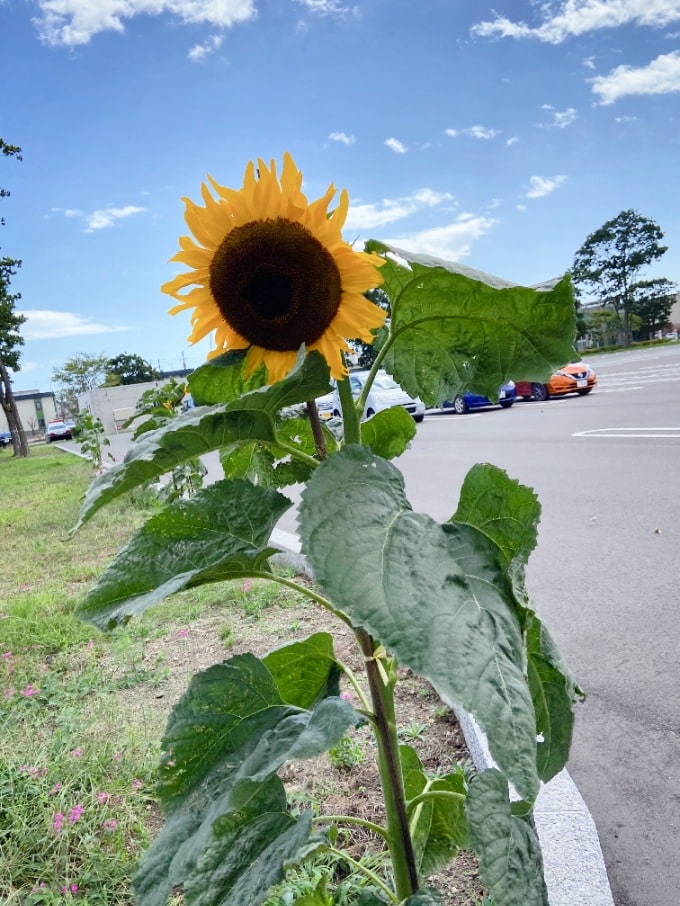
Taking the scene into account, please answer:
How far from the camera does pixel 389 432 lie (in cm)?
105

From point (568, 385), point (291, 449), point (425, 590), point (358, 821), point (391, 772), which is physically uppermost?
point (291, 449)

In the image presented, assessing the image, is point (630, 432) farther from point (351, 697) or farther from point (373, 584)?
point (373, 584)

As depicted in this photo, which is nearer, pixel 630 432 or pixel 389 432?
pixel 389 432

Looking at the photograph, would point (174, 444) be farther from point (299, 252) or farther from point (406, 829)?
point (406, 829)

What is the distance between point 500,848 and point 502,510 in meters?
0.39

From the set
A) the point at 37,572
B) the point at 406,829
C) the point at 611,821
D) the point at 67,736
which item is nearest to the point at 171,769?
the point at 406,829

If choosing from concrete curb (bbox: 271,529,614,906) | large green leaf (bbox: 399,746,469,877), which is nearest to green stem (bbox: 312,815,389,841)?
large green leaf (bbox: 399,746,469,877)

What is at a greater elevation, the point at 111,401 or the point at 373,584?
the point at 373,584

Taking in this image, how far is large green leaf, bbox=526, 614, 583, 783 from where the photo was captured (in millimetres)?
856

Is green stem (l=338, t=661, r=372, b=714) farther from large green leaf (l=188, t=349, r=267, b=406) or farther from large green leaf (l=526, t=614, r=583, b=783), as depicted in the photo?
large green leaf (l=188, t=349, r=267, b=406)

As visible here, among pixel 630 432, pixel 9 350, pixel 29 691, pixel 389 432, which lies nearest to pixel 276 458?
pixel 389 432

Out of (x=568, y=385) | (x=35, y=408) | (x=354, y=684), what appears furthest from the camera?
(x=35, y=408)

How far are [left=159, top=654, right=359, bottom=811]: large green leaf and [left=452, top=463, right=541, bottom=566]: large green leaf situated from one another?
0.28 m

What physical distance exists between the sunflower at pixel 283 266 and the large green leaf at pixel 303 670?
440mm
